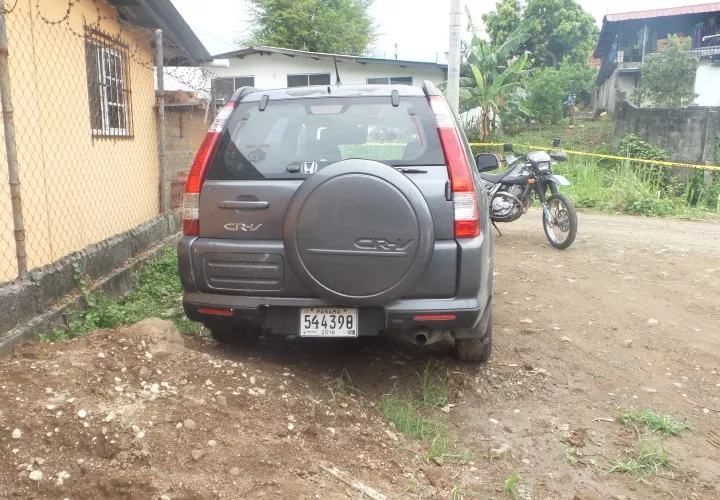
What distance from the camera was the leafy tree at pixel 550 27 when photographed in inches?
1195

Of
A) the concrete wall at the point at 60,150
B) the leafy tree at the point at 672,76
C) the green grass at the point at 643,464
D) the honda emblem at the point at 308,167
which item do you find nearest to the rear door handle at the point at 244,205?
the honda emblem at the point at 308,167

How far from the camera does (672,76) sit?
18.1 metres

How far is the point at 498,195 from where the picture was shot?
8.21 m

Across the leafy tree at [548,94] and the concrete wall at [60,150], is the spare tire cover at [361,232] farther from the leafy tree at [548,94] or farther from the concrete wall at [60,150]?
the leafy tree at [548,94]

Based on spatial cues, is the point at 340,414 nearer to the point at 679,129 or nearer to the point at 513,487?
the point at 513,487

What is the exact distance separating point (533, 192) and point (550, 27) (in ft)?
84.1

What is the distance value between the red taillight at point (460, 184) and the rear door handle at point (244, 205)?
1.01 meters

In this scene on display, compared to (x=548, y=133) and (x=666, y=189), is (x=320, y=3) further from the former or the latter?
(x=666, y=189)

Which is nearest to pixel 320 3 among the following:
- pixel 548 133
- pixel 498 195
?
pixel 548 133

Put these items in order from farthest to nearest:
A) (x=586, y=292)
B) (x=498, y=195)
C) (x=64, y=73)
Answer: (x=498, y=195) < (x=586, y=292) < (x=64, y=73)

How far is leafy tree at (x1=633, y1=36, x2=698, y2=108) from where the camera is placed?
18.0m

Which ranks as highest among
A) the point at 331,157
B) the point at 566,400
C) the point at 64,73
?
the point at 64,73

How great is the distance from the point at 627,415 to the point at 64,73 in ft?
15.9

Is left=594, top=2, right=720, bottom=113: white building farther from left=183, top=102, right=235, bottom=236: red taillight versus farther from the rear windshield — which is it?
left=183, top=102, right=235, bottom=236: red taillight
